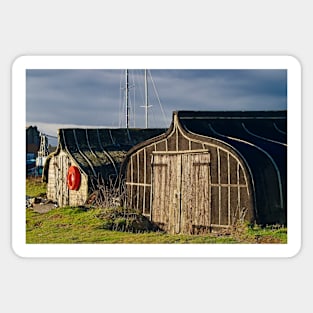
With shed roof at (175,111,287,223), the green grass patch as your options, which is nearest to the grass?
the green grass patch

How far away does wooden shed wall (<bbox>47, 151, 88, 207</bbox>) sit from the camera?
566 cm

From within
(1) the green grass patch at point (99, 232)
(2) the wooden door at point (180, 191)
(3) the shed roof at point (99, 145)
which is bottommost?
(1) the green grass patch at point (99, 232)

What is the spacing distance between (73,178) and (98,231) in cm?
36

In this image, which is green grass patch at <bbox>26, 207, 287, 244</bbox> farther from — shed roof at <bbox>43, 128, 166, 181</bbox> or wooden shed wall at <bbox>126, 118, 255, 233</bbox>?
shed roof at <bbox>43, 128, 166, 181</bbox>

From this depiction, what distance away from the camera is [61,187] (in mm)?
5676

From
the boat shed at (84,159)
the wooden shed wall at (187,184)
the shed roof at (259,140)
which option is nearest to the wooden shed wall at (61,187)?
the boat shed at (84,159)

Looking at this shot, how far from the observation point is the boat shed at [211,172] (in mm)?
5516

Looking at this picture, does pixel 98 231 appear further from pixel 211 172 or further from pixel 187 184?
pixel 211 172

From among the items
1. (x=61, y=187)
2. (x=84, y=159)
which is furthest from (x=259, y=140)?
(x=61, y=187)

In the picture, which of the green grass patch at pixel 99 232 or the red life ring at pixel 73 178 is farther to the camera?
the red life ring at pixel 73 178

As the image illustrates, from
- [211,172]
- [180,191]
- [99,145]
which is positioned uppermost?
[99,145]

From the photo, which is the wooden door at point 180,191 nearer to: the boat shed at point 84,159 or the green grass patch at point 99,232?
the green grass patch at point 99,232
